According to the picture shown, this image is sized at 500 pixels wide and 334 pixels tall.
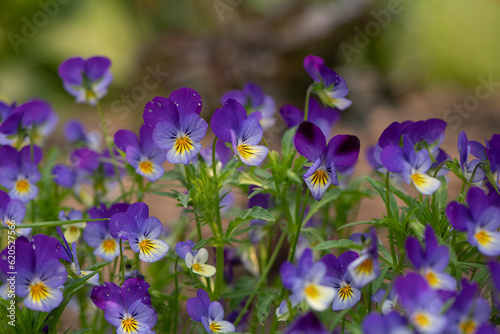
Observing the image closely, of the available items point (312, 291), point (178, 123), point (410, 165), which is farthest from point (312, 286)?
point (178, 123)

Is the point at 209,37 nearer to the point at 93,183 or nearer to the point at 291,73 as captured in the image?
the point at 291,73

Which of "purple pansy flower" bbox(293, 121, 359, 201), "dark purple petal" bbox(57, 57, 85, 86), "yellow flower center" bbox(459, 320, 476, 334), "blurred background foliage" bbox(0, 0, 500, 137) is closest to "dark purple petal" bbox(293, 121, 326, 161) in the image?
"purple pansy flower" bbox(293, 121, 359, 201)

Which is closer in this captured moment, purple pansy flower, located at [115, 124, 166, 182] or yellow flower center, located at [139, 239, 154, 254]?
yellow flower center, located at [139, 239, 154, 254]

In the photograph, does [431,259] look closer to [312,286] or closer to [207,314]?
[312,286]

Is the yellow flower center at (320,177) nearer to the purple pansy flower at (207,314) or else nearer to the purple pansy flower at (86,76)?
the purple pansy flower at (207,314)

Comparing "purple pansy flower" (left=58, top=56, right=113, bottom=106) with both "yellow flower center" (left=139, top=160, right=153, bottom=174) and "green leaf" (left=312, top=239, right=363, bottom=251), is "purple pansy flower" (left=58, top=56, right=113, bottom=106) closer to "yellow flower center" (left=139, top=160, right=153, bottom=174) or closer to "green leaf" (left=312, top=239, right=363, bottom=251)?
"yellow flower center" (left=139, top=160, right=153, bottom=174)
